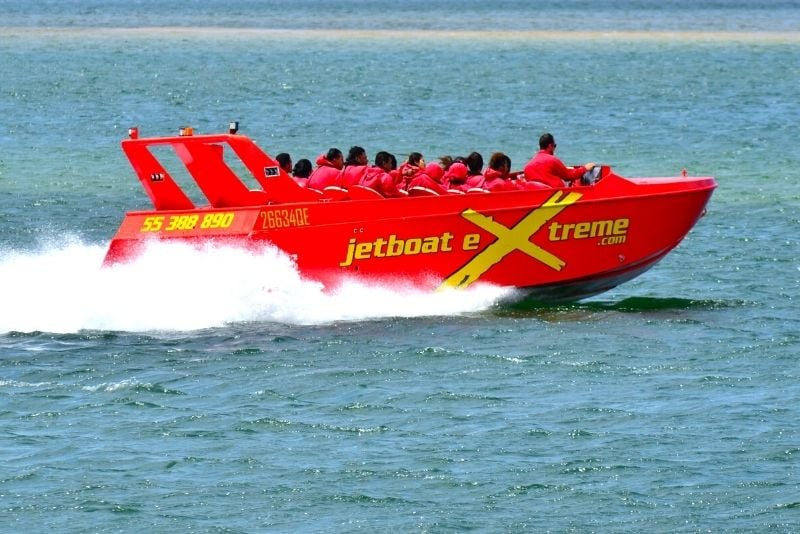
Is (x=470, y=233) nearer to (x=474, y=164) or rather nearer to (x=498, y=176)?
(x=498, y=176)

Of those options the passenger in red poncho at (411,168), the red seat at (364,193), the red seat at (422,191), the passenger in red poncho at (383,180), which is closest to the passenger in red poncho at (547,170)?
the red seat at (422,191)

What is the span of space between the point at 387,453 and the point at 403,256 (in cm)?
539

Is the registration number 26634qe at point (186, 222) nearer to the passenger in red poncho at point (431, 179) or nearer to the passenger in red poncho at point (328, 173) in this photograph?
the passenger in red poncho at point (328, 173)

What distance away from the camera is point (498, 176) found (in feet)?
71.2

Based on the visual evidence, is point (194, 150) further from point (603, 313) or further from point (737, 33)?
point (737, 33)

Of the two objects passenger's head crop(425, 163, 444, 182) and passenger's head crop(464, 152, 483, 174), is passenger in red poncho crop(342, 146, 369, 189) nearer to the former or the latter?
passenger's head crop(425, 163, 444, 182)

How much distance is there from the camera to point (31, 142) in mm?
45000

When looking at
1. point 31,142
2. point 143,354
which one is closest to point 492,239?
point 143,354

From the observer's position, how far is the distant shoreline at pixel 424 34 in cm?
10538

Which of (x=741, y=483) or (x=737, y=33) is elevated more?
(x=741, y=483)

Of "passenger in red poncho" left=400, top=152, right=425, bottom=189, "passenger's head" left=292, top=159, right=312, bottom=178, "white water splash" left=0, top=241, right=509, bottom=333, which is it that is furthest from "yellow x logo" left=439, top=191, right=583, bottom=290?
"passenger's head" left=292, top=159, right=312, bottom=178

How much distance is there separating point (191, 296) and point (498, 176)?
413 centimetres

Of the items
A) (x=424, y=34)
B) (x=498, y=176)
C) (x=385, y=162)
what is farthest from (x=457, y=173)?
(x=424, y=34)

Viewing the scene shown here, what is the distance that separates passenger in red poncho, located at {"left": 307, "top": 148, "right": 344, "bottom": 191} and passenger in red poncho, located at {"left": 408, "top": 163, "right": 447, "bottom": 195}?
927 millimetres
